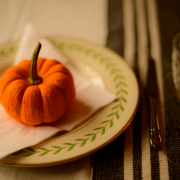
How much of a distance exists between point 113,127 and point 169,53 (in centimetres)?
65

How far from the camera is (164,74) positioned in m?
1.01

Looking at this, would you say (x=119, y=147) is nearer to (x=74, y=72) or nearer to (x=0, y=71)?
(x=74, y=72)

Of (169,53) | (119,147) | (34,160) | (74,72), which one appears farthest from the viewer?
(169,53)

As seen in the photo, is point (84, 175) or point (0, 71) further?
point (0, 71)

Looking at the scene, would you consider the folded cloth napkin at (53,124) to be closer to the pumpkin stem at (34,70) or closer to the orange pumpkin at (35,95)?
the orange pumpkin at (35,95)

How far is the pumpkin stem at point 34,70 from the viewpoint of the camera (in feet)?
2.30

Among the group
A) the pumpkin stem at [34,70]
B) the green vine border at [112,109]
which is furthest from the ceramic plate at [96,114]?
the pumpkin stem at [34,70]

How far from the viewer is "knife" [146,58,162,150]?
696 millimetres

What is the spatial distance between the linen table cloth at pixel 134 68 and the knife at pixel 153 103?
23mm

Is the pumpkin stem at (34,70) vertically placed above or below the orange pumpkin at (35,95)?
above

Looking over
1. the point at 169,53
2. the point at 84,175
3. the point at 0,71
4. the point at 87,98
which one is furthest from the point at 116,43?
the point at 84,175

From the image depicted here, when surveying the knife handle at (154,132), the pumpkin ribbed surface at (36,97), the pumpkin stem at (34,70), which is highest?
the pumpkin stem at (34,70)

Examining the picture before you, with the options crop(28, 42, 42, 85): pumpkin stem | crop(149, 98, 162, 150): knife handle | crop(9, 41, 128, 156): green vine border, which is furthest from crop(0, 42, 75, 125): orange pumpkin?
crop(149, 98, 162, 150): knife handle

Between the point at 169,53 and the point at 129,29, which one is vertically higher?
the point at 129,29
